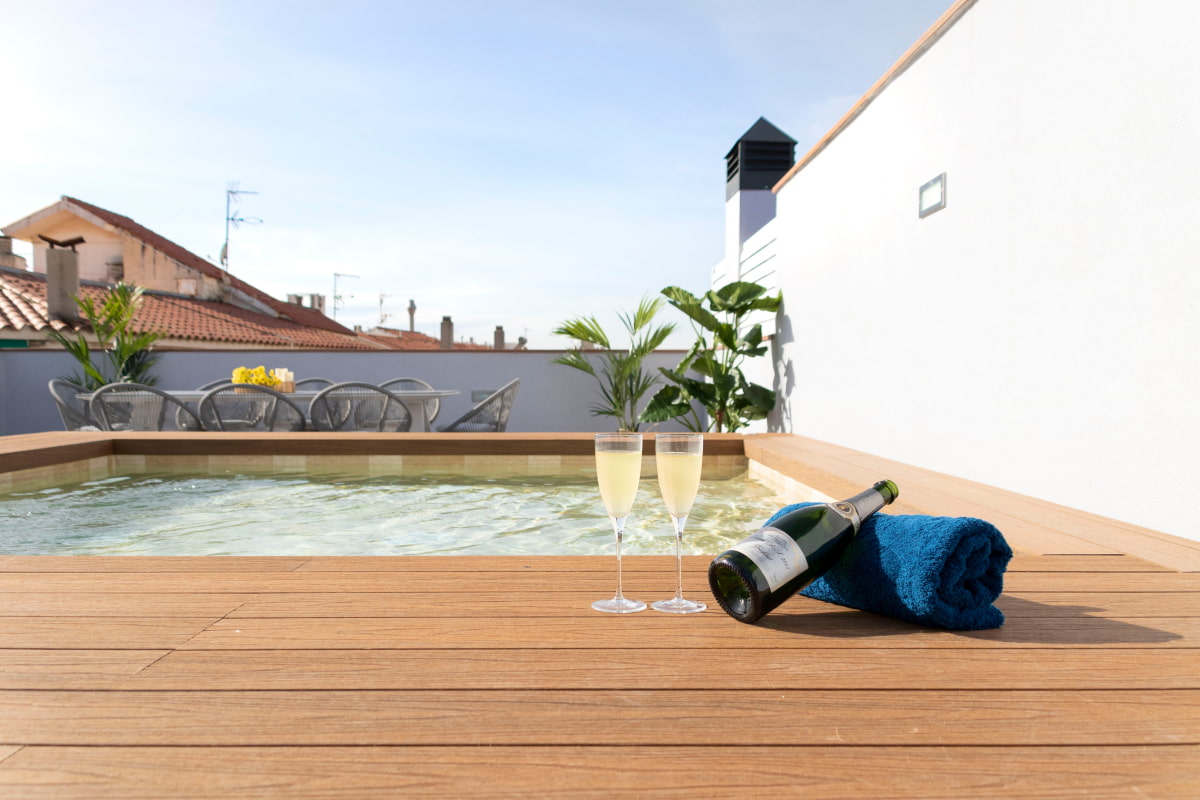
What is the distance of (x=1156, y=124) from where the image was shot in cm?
245

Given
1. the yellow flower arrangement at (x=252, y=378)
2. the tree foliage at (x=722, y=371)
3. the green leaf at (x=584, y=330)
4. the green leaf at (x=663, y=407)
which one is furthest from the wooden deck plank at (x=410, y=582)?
the green leaf at (x=584, y=330)

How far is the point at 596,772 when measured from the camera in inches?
26.6

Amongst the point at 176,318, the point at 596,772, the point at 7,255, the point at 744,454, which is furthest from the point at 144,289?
the point at 596,772

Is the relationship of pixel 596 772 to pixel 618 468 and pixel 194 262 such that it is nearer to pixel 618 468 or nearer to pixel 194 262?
pixel 618 468

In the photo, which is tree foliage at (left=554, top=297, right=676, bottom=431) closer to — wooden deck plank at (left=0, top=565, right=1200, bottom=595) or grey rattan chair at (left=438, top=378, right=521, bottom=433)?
grey rattan chair at (left=438, top=378, right=521, bottom=433)

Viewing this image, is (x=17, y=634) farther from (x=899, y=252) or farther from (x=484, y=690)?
(x=899, y=252)

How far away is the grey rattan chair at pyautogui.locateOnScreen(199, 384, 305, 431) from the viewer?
514 centimetres

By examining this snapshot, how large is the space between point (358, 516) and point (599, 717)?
2.79m

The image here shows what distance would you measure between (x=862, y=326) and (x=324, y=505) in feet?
11.2

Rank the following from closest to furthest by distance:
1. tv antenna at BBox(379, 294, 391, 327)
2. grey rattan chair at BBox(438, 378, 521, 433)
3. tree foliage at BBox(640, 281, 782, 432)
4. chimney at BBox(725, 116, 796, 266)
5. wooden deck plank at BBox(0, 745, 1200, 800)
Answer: wooden deck plank at BBox(0, 745, 1200, 800)
grey rattan chair at BBox(438, 378, 521, 433)
tree foliage at BBox(640, 281, 782, 432)
chimney at BBox(725, 116, 796, 266)
tv antenna at BBox(379, 294, 391, 327)

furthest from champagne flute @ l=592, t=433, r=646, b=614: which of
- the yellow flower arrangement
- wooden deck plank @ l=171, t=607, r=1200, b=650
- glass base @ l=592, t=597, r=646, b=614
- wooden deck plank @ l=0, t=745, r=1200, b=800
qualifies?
the yellow flower arrangement

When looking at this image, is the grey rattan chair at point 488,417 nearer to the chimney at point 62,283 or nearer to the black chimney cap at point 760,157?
the black chimney cap at point 760,157

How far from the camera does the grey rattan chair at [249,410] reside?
5137 millimetres

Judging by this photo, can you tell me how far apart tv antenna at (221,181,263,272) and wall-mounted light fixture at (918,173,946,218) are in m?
20.9
